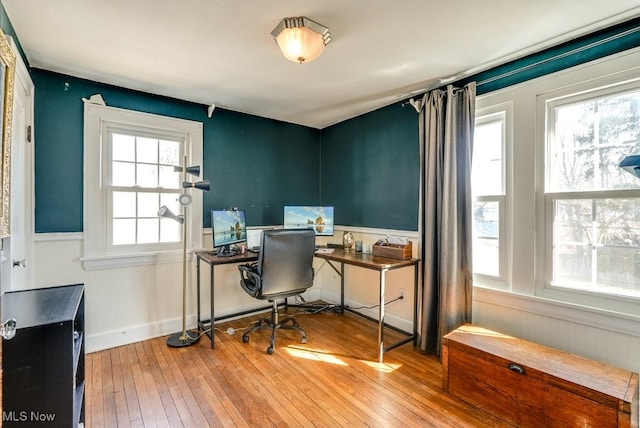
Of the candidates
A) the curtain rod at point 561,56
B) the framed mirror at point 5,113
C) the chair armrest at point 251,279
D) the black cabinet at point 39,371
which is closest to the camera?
the black cabinet at point 39,371

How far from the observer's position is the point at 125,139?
287 cm

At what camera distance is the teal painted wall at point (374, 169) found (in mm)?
3064

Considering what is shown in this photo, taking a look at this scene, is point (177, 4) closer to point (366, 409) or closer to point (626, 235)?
point (366, 409)

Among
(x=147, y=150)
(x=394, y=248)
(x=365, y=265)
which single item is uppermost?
(x=147, y=150)

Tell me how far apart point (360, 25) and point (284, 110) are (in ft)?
5.72

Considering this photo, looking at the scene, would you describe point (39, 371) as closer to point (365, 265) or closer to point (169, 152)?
point (365, 265)

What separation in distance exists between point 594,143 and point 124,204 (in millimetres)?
3686

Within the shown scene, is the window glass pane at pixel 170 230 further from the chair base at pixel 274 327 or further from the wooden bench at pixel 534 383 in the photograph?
the wooden bench at pixel 534 383

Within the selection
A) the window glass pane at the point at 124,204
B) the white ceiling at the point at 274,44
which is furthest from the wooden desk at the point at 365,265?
the white ceiling at the point at 274,44

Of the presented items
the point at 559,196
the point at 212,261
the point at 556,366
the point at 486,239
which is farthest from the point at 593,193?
the point at 212,261

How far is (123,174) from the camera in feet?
9.37

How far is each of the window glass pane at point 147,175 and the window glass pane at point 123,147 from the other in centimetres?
11

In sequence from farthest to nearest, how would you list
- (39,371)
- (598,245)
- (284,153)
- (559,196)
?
(284,153), (559,196), (598,245), (39,371)

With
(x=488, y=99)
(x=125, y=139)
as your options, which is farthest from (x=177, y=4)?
(x=488, y=99)
